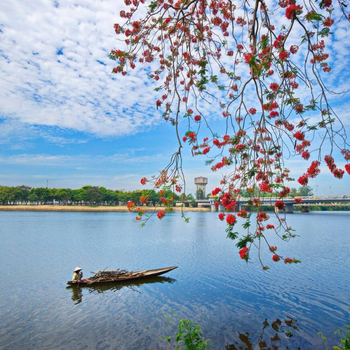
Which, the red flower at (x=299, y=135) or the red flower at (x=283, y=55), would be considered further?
the red flower at (x=299, y=135)

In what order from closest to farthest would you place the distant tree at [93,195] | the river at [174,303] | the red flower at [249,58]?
the red flower at [249,58], the river at [174,303], the distant tree at [93,195]

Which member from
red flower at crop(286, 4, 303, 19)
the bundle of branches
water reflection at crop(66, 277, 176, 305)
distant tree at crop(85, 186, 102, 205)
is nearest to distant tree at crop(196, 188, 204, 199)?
distant tree at crop(85, 186, 102, 205)

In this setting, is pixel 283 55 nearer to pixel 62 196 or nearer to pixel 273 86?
pixel 273 86

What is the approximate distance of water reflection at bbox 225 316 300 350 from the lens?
7.66 m

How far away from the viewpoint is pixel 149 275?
13.8m

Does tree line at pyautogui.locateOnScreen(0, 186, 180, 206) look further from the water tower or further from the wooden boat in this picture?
the wooden boat

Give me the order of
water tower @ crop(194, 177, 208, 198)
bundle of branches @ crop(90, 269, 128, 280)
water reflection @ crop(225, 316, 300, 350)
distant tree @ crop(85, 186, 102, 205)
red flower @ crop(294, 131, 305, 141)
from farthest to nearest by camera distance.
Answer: water tower @ crop(194, 177, 208, 198) → distant tree @ crop(85, 186, 102, 205) → bundle of branches @ crop(90, 269, 128, 280) → water reflection @ crop(225, 316, 300, 350) → red flower @ crop(294, 131, 305, 141)

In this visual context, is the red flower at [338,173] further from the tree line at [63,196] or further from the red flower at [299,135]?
the tree line at [63,196]

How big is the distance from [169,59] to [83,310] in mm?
9344

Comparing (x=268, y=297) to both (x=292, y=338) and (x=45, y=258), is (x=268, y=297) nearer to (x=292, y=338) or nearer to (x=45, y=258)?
(x=292, y=338)

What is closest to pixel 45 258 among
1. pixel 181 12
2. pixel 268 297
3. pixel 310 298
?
pixel 268 297

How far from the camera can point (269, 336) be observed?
827 centimetres

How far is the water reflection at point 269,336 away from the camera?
766 centimetres

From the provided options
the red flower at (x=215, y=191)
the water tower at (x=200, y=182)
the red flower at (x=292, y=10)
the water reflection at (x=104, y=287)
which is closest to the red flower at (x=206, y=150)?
the red flower at (x=215, y=191)
